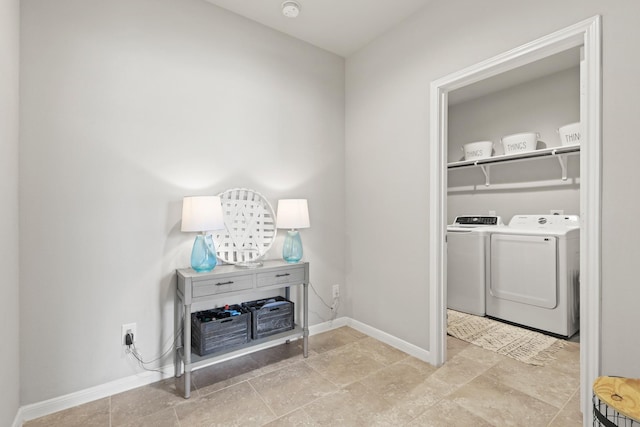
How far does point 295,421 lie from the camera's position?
1.72 m

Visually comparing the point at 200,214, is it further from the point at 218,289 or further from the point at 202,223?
the point at 218,289

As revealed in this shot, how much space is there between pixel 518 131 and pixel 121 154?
4029mm

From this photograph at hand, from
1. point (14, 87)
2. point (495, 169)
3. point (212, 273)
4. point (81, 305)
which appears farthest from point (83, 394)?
point (495, 169)

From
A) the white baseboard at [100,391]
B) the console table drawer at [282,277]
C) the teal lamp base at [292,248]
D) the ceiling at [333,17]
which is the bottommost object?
the white baseboard at [100,391]

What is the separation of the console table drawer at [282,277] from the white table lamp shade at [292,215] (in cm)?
34

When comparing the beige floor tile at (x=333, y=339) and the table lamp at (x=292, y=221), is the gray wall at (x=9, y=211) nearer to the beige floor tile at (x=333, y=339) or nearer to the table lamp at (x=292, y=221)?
the table lamp at (x=292, y=221)

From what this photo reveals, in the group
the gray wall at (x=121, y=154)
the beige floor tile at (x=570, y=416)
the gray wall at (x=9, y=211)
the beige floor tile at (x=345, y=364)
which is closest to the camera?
the gray wall at (x=9, y=211)

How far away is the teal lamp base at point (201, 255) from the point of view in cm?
210

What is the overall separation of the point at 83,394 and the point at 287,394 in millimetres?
1191

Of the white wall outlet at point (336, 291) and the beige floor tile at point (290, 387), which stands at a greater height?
the white wall outlet at point (336, 291)

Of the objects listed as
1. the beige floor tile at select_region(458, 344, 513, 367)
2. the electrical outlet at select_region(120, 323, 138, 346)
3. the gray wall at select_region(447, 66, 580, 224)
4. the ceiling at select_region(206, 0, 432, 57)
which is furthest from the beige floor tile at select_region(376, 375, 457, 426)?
the ceiling at select_region(206, 0, 432, 57)

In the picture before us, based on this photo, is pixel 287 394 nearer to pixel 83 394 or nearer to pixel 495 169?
pixel 83 394

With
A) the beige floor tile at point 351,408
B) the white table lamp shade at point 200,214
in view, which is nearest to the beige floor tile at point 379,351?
the beige floor tile at point 351,408

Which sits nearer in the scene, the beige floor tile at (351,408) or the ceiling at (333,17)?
the beige floor tile at (351,408)
